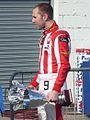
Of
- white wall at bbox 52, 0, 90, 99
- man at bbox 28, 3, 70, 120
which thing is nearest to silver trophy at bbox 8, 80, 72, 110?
man at bbox 28, 3, 70, 120

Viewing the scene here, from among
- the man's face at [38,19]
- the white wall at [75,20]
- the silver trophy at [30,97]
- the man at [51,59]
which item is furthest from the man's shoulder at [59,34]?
the white wall at [75,20]

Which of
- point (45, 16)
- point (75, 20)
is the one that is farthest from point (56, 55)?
point (75, 20)

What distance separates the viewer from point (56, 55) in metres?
5.87

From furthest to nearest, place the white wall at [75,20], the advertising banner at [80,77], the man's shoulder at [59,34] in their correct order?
the white wall at [75,20] < the advertising banner at [80,77] < the man's shoulder at [59,34]

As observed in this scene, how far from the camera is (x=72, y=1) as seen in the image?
38.3 ft

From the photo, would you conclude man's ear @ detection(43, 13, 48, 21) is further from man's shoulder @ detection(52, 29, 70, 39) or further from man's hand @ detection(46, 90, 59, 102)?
man's hand @ detection(46, 90, 59, 102)

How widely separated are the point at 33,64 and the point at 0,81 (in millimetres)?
823

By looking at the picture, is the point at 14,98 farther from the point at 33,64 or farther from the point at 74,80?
the point at 33,64

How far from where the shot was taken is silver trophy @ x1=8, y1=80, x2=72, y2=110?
5.79 m

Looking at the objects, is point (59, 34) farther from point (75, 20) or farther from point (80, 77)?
point (75, 20)

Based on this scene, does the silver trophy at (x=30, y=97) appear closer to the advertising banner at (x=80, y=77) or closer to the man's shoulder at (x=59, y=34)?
the man's shoulder at (x=59, y=34)

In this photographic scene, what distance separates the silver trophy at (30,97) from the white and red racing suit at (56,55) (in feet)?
0.54

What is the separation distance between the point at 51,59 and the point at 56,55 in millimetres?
95

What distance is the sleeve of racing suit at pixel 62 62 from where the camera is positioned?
18.7 ft
